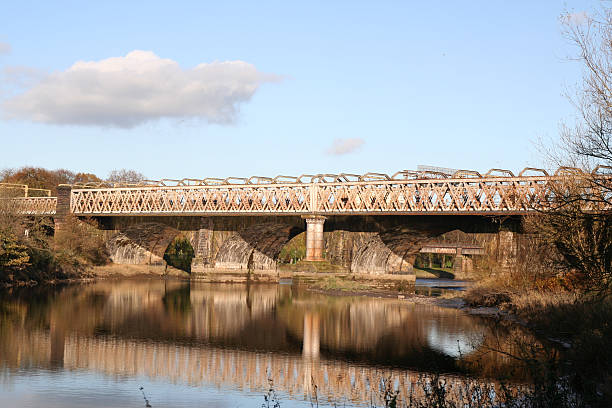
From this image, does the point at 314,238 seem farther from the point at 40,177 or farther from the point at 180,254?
the point at 40,177

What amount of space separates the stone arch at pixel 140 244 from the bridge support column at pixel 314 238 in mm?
17931

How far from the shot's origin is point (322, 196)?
60750 millimetres

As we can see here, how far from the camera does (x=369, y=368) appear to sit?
22.5 m

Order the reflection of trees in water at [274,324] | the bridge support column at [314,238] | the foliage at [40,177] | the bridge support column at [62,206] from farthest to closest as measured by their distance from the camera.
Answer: the foliage at [40,177], the bridge support column at [62,206], the bridge support column at [314,238], the reflection of trees in water at [274,324]

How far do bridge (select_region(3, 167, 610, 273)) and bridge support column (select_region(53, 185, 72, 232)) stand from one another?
0.10m

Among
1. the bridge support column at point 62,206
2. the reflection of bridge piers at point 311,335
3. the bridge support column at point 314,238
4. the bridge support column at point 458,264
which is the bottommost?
the reflection of bridge piers at point 311,335

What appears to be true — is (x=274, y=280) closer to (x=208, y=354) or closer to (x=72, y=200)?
(x=72, y=200)

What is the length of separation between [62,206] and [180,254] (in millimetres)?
15522

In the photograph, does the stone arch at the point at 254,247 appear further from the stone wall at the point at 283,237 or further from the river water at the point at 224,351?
the river water at the point at 224,351

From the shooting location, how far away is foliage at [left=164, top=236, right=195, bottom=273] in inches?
3230

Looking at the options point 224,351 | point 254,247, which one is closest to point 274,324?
point 224,351

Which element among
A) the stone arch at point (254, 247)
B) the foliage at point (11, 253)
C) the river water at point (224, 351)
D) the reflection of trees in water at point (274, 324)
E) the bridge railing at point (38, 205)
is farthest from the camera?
the bridge railing at point (38, 205)

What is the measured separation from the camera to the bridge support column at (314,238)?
58.3 meters

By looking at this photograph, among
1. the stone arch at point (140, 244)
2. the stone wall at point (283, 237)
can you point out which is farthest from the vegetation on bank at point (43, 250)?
the stone wall at point (283, 237)
